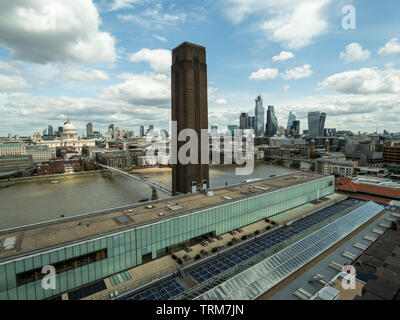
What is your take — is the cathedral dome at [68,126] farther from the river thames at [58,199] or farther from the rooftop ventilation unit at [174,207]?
the rooftop ventilation unit at [174,207]

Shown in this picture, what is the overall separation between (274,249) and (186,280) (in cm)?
1071

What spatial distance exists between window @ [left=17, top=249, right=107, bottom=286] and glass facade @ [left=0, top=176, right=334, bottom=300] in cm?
15

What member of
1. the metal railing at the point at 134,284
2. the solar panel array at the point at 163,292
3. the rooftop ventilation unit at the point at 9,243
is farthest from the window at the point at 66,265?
the solar panel array at the point at 163,292

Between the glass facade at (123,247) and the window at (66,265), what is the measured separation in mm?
151

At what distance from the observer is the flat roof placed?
20.2 meters

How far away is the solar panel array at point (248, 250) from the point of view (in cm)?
2221

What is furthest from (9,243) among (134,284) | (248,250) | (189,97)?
(189,97)

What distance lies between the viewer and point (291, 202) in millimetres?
41062

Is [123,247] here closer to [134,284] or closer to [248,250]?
[134,284]

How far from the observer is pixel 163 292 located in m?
19.5

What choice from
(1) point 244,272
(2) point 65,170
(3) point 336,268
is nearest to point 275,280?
(1) point 244,272

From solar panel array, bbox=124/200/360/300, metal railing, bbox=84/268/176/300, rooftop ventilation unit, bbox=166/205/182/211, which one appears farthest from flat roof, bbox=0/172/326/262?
solar panel array, bbox=124/200/360/300

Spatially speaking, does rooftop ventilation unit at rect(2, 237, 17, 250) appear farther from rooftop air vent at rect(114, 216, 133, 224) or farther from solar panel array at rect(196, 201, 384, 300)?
solar panel array at rect(196, 201, 384, 300)
